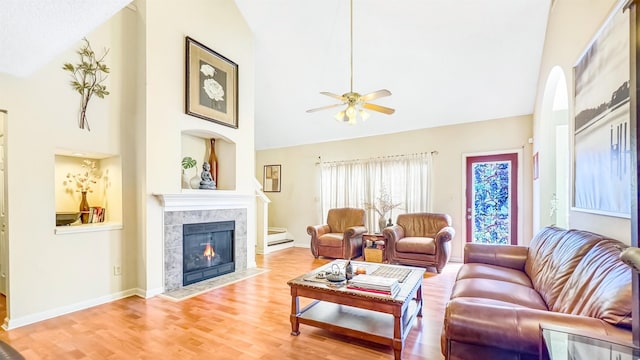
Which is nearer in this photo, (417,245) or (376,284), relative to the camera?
(376,284)

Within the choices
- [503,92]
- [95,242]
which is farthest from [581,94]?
[95,242]

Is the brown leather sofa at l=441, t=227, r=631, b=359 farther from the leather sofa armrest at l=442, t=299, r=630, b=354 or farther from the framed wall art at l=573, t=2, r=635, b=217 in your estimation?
the framed wall art at l=573, t=2, r=635, b=217

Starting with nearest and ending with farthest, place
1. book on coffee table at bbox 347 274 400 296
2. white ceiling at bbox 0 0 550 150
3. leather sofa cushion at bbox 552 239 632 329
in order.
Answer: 1. leather sofa cushion at bbox 552 239 632 329
2. book on coffee table at bbox 347 274 400 296
3. white ceiling at bbox 0 0 550 150

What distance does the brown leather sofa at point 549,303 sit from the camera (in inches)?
50.8

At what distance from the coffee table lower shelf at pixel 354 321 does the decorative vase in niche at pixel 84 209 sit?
2.84m

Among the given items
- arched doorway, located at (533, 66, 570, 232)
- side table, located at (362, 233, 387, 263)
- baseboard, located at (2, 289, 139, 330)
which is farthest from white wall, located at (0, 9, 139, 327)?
→ arched doorway, located at (533, 66, 570, 232)

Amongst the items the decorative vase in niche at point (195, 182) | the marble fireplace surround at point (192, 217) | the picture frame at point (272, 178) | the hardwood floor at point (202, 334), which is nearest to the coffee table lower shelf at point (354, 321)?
the hardwood floor at point (202, 334)

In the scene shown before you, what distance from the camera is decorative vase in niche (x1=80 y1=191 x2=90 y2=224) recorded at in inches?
136

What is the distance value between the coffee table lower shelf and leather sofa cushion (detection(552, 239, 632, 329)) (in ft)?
3.61

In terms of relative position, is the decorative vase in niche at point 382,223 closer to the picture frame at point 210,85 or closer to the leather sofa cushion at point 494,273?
the leather sofa cushion at point 494,273

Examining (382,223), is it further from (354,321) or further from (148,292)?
(148,292)

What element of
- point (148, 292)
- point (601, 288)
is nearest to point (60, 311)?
point (148, 292)

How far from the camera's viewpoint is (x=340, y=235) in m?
5.49

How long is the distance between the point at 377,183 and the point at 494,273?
338 centimetres
